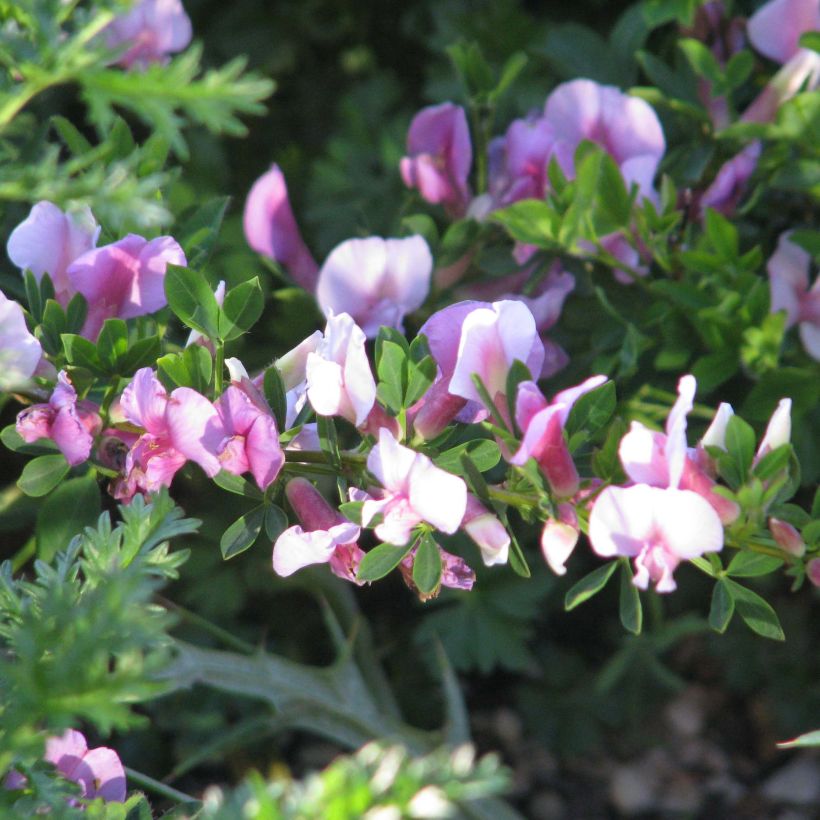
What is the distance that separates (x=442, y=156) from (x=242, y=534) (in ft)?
1.49

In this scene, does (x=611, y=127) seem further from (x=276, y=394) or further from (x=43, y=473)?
(x=43, y=473)

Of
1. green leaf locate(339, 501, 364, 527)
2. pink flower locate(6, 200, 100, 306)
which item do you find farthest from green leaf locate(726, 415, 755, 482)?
pink flower locate(6, 200, 100, 306)

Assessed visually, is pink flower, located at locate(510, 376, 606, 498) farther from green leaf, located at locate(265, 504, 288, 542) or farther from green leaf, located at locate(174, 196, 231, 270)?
green leaf, located at locate(174, 196, 231, 270)

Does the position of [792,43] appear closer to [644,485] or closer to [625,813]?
[644,485]

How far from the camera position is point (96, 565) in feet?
2.16

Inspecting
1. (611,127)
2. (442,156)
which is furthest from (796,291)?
(442,156)

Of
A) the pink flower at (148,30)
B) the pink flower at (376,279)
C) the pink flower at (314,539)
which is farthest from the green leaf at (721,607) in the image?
the pink flower at (148,30)

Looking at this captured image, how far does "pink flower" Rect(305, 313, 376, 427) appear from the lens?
0.66 meters

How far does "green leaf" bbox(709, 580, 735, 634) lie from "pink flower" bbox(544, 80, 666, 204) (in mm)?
371

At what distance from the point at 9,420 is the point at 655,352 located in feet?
2.53

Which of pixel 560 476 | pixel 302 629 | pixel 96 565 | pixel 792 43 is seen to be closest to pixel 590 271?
pixel 792 43

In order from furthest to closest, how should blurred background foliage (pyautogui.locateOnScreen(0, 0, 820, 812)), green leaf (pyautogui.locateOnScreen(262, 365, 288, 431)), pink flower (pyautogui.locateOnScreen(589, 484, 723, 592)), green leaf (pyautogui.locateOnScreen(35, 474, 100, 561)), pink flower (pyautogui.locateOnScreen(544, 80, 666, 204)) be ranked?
1. blurred background foliage (pyautogui.locateOnScreen(0, 0, 820, 812))
2. pink flower (pyautogui.locateOnScreen(544, 80, 666, 204))
3. green leaf (pyautogui.locateOnScreen(35, 474, 100, 561))
4. green leaf (pyautogui.locateOnScreen(262, 365, 288, 431))
5. pink flower (pyautogui.locateOnScreen(589, 484, 723, 592))

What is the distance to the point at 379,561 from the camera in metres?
0.70

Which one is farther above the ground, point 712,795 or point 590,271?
point 590,271
